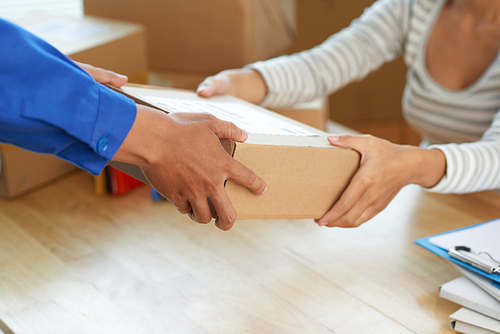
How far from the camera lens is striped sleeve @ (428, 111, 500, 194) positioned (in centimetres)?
81

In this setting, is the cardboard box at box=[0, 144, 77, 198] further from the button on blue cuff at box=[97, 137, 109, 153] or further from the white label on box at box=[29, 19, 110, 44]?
the button on blue cuff at box=[97, 137, 109, 153]

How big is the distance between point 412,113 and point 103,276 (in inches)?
31.7

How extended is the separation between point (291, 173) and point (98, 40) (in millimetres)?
620

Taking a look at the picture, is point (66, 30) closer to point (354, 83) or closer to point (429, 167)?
point (429, 167)

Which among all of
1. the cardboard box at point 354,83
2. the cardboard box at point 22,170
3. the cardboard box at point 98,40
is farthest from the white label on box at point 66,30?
the cardboard box at point 354,83

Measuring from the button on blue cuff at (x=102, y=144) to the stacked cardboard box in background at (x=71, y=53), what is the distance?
49 centimetres

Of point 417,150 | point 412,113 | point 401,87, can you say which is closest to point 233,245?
point 417,150

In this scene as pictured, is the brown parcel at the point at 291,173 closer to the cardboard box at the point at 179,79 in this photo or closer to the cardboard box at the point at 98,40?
the cardboard box at the point at 98,40

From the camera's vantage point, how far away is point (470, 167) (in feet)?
2.69

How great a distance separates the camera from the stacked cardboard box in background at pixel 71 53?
0.97m

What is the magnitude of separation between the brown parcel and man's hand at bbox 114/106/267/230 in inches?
0.6

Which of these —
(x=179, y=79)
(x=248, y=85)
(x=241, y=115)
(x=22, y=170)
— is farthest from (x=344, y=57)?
(x=22, y=170)

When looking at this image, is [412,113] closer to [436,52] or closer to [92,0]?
[436,52]

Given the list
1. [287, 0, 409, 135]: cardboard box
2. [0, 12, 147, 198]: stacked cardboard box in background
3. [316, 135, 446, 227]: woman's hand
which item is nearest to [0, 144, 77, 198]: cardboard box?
[0, 12, 147, 198]: stacked cardboard box in background
